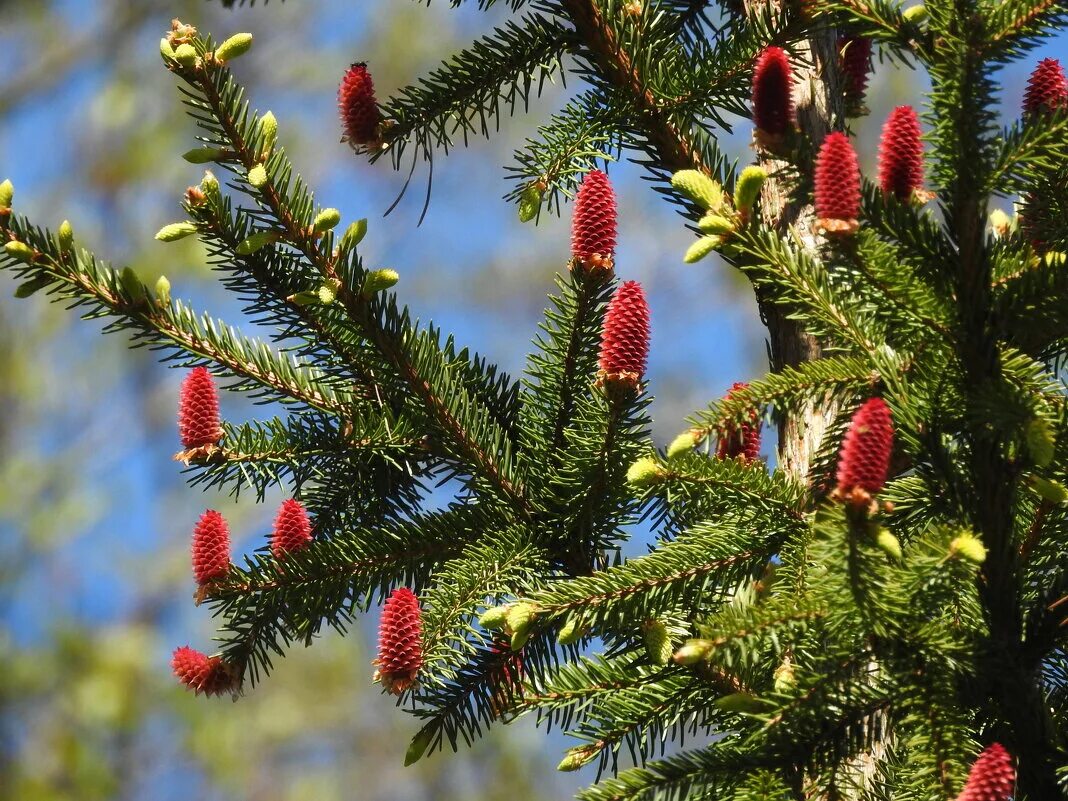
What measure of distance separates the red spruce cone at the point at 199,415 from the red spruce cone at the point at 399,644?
1.11 ft

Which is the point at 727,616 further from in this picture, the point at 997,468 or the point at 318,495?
the point at 318,495

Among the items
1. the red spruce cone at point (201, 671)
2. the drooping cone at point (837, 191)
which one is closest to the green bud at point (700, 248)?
the drooping cone at point (837, 191)

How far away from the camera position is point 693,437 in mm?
1103

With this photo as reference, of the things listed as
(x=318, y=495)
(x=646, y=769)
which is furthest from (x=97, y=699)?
(x=646, y=769)

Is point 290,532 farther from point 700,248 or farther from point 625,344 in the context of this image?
point 700,248

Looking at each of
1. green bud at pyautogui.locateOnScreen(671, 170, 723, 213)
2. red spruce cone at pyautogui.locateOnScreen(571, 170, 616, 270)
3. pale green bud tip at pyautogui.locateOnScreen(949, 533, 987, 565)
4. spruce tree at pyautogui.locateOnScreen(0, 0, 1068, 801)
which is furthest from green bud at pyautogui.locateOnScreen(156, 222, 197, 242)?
pale green bud tip at pyautogui.locateOnScreen(949, 533, 987, 565)

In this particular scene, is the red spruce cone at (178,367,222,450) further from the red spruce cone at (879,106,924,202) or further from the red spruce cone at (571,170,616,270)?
the red spruce cone at (879,106,924,202)

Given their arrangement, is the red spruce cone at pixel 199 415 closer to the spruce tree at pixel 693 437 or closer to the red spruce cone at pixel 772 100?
the spruce tree at pixel 693 437

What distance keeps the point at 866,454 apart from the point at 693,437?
8.9 inches

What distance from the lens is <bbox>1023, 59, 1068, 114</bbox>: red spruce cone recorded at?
1.29m

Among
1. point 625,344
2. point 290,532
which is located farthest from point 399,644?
point 625,344

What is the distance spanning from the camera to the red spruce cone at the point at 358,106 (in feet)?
4.72

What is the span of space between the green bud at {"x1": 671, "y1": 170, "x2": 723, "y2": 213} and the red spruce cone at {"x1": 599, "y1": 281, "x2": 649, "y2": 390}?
4.2 inches

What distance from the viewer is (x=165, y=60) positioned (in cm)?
120
